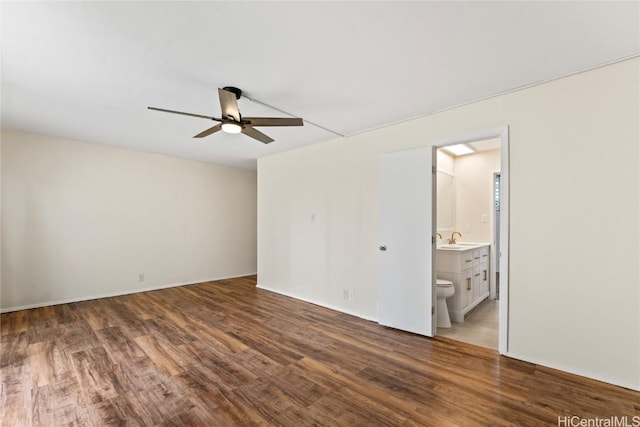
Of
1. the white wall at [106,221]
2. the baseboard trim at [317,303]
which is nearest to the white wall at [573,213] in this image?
the baseboard trim at [317,303]

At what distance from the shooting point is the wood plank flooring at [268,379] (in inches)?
71.4

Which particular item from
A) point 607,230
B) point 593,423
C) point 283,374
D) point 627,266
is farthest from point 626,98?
point 283,374

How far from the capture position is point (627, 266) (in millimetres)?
2084

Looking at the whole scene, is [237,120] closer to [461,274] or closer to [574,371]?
[461,274]

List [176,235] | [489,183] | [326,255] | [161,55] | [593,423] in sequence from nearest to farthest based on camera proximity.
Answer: [593,423] → [161,55] → [326,255] → [489,183] → [176,235]

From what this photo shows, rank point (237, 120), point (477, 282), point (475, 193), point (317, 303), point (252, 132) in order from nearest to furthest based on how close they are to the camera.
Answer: point (237, 120) → point (252, 132) → point (477, 282) → point (317, 303) → point (475, 193)

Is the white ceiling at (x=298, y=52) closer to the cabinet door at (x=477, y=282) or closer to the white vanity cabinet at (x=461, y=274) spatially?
the white vanity cabinet at (x=461, y=274)

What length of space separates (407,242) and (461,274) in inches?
40.7

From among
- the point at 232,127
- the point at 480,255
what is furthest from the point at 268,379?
the point at 480,255

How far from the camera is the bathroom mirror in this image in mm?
4473

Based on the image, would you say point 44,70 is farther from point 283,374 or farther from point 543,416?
point 543,416

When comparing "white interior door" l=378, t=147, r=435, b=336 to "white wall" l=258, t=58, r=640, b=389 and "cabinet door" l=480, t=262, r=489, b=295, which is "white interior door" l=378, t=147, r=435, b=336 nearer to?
"white wall" l=258, t=58, r=640, b=389

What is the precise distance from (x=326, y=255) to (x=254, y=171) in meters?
3.49

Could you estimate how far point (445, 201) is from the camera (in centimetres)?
470
